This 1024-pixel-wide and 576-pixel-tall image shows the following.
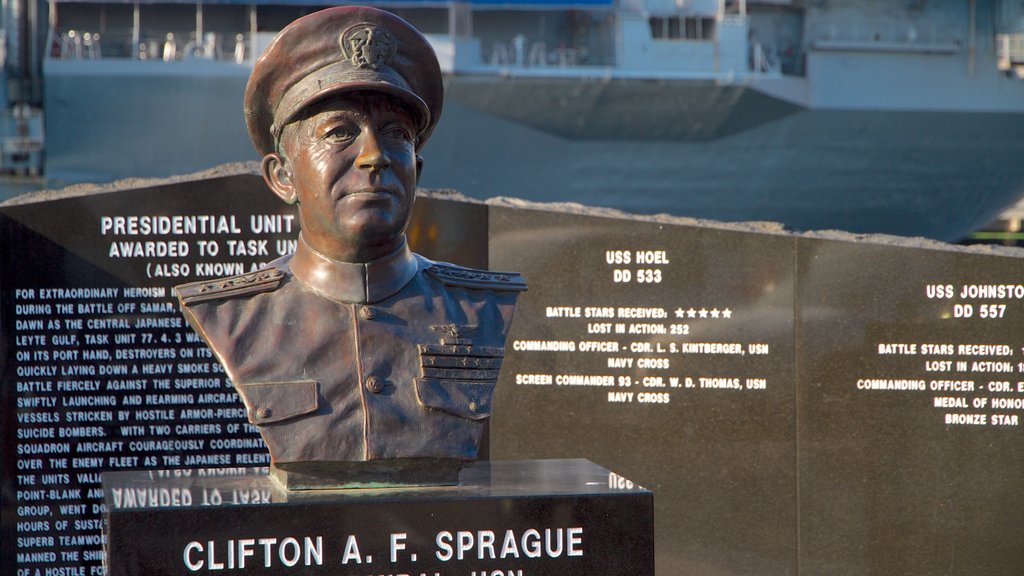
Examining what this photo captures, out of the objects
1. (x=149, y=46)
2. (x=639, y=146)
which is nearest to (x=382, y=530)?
(x=639, y=146)

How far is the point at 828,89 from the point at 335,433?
19223 millimetres

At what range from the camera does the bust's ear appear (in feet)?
11.9

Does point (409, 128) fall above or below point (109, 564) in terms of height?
above

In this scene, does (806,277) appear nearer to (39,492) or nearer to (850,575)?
(850,575)

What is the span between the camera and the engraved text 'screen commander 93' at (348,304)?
3428 millimetres

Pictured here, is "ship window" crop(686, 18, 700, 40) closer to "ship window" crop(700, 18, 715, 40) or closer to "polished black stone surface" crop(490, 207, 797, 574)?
"ship window" crop(700, 18, 715, 40)

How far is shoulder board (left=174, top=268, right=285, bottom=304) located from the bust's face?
0.73ft

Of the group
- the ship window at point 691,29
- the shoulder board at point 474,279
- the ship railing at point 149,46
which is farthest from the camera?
the ship window at point 691,29

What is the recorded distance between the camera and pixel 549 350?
6.37 m

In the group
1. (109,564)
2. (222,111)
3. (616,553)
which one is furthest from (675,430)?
(222,111)

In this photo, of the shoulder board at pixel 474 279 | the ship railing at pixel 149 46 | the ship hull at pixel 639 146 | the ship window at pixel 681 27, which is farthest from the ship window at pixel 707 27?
the shoulder board at pixel 474 279

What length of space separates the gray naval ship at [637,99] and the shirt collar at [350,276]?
16.0 metres

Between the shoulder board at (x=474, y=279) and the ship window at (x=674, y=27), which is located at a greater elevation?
the ship window at (x=674, y=27)

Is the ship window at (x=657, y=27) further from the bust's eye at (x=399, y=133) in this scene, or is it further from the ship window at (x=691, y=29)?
the bust's eye at (x=399, y=133)
